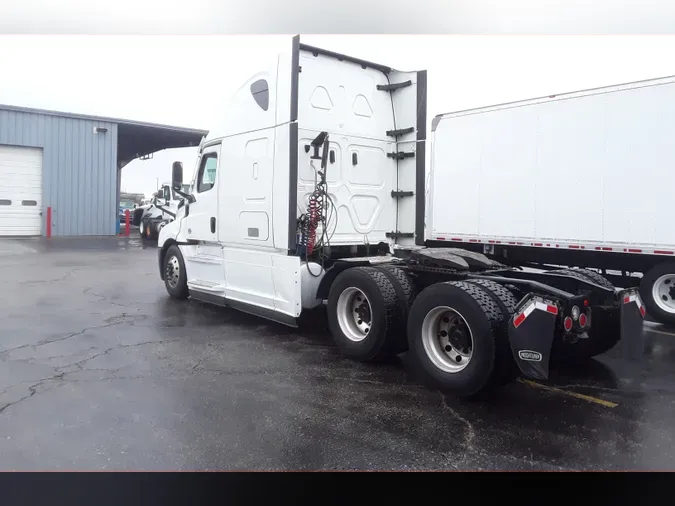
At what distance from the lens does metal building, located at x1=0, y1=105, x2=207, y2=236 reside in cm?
2306

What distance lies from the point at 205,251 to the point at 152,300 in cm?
159

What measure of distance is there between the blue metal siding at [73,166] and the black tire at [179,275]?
16889 millimetres

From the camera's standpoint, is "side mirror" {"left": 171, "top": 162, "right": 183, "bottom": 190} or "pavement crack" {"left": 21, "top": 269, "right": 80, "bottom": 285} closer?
"side mirror" {"left": 171, "top": 162, "right": 183, "bottom": 190}

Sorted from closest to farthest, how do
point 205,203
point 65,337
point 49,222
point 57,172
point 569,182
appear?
point 65,337, point 205,203, point 569,182, point 49,222, point 57,172

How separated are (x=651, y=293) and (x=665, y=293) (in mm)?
181

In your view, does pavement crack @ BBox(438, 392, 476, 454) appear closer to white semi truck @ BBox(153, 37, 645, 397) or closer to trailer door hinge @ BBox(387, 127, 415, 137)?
white semi truck @ BBox(153, 37, 645, 397)

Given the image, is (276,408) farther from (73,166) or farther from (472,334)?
(73,166)

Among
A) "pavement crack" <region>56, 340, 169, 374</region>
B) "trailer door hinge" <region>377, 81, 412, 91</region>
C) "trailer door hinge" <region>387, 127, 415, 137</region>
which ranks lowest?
"pavement crack" <region>56, 340, 169, 374</region>

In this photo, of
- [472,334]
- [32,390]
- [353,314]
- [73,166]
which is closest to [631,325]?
[472,334]

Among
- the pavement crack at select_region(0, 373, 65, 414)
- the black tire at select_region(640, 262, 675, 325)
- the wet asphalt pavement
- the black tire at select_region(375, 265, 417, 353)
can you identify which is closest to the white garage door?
the wet asphalt pavement

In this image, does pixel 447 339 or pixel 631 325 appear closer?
pixel 631 325

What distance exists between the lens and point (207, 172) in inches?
338

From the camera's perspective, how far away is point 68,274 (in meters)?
12.6

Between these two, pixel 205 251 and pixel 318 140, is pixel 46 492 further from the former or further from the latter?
pixel 205 251
